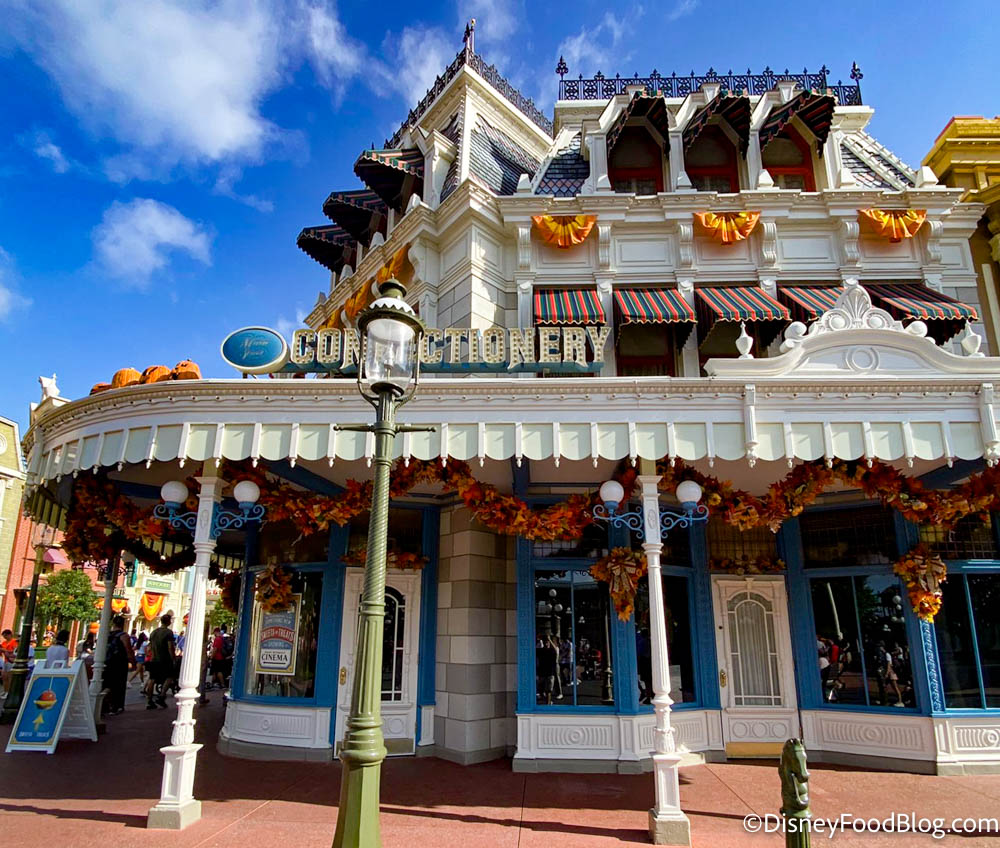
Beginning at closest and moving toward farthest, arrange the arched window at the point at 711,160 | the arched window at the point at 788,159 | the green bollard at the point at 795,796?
the green bollard at the point at 795,796 → the arched window at the point at 788,159 → the arched window at the point at 711,160

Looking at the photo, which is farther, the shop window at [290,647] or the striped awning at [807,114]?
the striped awning at [807,114]

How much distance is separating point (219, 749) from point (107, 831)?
11.2 feet

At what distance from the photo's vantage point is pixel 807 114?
36.6 feet

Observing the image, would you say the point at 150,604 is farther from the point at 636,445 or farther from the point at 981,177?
the point at 981,177

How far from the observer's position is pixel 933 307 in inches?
381

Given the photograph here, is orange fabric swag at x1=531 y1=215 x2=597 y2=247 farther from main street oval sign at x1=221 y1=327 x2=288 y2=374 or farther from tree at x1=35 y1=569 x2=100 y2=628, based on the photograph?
tree at x1=35 y1=569 x2=100 y2=628

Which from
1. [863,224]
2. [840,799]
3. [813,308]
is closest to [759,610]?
[840,799]

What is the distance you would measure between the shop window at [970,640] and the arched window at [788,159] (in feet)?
23.8

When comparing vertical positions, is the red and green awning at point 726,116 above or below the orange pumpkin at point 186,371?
above

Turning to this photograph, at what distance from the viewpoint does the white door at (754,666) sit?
8.73 metres

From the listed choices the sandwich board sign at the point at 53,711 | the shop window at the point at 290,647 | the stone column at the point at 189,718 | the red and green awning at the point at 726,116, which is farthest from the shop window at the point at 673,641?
the sandwich board sign at the point at 53,711

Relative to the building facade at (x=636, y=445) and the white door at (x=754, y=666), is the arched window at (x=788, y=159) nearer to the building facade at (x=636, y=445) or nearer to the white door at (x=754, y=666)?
the building facade at (x=636, y=445)

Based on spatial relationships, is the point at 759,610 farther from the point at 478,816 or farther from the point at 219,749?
the point at 219,749

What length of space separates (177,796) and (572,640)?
475 cm
